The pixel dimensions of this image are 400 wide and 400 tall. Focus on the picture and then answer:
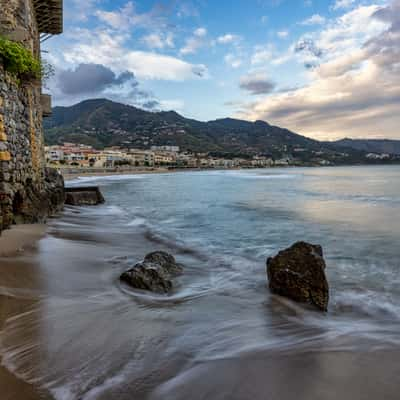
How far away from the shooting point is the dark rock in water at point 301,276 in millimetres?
4555

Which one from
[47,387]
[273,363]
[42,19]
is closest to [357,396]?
[273,363]

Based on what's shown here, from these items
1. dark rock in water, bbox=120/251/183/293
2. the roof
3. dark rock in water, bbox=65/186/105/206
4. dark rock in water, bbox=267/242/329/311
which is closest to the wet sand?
dark rock in water, bbox=267/242/329/311

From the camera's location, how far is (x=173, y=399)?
2447 millimetres

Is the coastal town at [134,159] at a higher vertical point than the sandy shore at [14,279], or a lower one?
higher

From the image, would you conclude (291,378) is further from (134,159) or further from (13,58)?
(134,159)

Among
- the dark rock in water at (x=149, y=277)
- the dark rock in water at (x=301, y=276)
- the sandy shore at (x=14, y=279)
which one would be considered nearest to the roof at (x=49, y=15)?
the sandy shore at (x=14, y=279)

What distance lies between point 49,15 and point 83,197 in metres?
8.21

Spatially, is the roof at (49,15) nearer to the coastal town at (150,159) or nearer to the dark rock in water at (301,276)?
the dark rock in water at (301,276)

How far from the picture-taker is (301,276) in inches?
186

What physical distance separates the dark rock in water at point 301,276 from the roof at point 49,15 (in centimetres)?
1332

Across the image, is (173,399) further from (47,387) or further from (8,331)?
(8,331)

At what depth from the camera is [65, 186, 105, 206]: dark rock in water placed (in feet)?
51.3

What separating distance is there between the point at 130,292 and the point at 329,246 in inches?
257

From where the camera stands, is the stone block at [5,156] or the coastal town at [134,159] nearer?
the stone block at [5,156]
